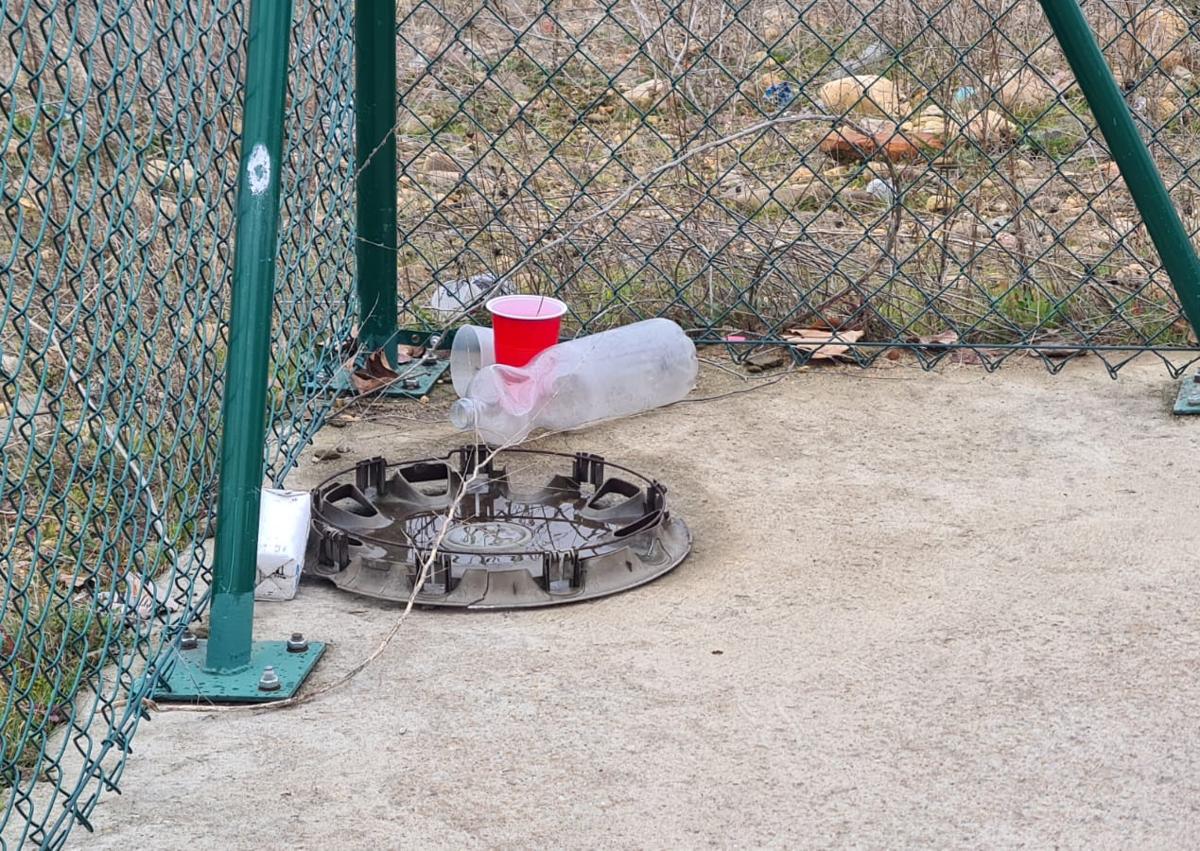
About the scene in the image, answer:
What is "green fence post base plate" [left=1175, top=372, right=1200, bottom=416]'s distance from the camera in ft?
14.3

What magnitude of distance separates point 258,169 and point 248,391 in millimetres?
419

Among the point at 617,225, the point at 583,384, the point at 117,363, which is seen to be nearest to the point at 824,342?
the point at 617,225

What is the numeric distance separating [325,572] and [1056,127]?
187 inches

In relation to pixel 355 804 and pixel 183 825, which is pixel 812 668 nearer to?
pixel 355 804

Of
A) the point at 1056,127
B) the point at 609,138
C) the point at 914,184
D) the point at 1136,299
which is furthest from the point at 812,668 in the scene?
the point at 1056,127

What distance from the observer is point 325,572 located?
347 centimetres

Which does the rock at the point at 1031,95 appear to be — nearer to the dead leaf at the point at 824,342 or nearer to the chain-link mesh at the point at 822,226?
the chain-link mesh at the point at 822,226

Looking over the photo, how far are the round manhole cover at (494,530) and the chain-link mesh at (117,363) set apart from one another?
0.29m

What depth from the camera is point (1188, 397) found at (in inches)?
173

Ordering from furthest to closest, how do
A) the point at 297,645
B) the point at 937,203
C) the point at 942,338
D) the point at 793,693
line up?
the point at 937,203
the point at 942,338
the point at 297,645
the point at 793,693

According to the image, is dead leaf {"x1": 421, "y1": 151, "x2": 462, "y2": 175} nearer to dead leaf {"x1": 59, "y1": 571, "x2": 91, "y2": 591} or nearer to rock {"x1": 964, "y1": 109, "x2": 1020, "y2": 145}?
rock {"x1": 964, "y1": 109, "x2": 1020, "y2": 145}

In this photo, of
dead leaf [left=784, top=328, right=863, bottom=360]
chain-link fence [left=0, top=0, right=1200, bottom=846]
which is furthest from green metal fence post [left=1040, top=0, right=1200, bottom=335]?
dead leaf [left=784, top=328, right=863, bottom=360]

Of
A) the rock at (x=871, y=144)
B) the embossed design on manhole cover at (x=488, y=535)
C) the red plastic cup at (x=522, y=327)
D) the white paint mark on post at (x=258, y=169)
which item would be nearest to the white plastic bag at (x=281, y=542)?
the embossed design on manhole cover at (x=488, y=535)

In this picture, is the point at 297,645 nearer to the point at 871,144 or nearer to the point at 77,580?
the point at 77,580
